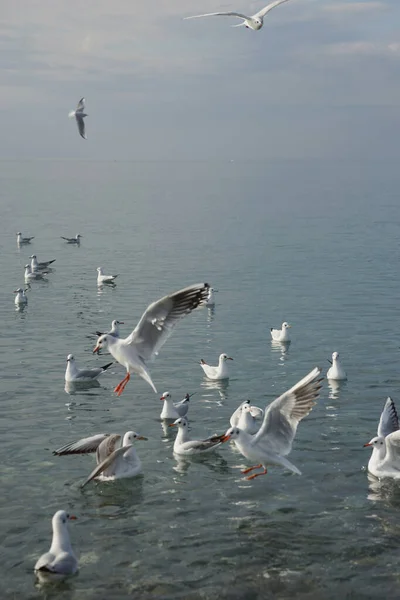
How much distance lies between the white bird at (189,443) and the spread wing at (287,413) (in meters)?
1.87

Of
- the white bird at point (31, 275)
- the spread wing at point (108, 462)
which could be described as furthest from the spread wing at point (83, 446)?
the white bird at point (31, 275)

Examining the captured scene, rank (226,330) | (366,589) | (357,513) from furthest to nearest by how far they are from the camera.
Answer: (226,330) → (357,513) → (366,589)

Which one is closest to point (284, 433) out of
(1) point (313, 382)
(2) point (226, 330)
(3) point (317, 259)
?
(1) point (313, 382)

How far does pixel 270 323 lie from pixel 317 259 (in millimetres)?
21274

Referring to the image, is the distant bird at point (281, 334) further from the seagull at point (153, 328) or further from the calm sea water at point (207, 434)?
the seagull at point (153, 328)

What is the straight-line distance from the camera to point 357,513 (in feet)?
54.3

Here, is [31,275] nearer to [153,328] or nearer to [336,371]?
[336,371]

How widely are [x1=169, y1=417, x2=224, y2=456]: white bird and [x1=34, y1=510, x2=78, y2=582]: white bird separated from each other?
5173 mm

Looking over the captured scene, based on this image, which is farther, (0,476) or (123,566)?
(0,476)

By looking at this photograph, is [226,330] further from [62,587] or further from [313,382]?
[62,587]

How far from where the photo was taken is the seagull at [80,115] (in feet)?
→ 98.9

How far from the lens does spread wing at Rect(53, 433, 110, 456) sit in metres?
18.5

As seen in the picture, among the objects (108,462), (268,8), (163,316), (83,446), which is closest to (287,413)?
(163,316)

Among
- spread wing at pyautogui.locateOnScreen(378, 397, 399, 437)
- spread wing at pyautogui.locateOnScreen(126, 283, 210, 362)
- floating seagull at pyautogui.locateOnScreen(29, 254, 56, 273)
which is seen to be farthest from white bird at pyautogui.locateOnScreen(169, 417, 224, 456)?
floating seagull at pyautogui.locateOnScreen(29, 254, 56, 273)
